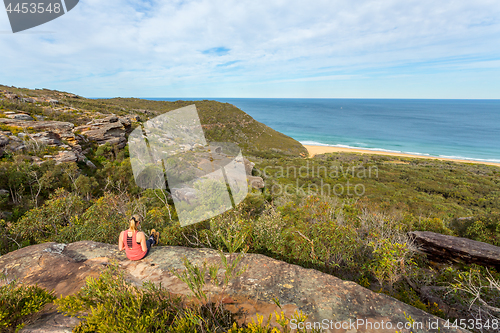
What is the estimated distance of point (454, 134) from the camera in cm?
7031

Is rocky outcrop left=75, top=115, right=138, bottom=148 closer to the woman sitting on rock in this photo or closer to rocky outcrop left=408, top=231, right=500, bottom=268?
the woman sitting on rock

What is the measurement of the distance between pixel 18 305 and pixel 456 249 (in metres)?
9.39

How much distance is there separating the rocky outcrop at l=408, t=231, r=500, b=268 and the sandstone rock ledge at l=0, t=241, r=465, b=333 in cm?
382

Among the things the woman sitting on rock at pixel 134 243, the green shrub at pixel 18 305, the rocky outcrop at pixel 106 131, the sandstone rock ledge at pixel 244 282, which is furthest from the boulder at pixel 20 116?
the green shrub at pixel 18 305

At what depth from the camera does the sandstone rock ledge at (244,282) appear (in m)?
3.05

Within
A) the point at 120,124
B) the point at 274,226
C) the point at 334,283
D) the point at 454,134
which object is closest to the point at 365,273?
the point at 334,283

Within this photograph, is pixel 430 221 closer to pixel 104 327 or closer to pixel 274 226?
pixel 274 226

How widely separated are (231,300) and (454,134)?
97.3 m

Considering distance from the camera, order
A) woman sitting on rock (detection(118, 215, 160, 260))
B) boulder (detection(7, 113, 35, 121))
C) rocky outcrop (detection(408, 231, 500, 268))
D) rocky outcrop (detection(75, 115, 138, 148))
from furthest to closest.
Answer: rocky outcrop (detection(75, 115, 138, 148))
boulder (detection(7, 113, 35, 121))
rocky outcrop (detection(408, 231, 500, 268))
woman sitting on rock (detection(118, 215, 160, 260))

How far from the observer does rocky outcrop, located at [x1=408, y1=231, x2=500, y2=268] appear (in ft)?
18.2

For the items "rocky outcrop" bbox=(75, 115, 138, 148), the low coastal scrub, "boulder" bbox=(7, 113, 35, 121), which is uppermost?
"boulder" bbox=(7, 113, 35, 121)

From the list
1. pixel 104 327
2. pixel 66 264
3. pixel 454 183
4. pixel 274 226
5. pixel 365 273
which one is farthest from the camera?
pixel 454 183

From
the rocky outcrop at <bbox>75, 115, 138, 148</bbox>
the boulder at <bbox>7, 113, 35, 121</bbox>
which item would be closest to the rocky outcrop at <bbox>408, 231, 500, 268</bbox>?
the rocky outcrop at <bbox>75, 115, 138, 148</bbox>

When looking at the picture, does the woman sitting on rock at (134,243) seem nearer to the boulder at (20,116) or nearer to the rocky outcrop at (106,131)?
the rocky outcrop at (106,131)
